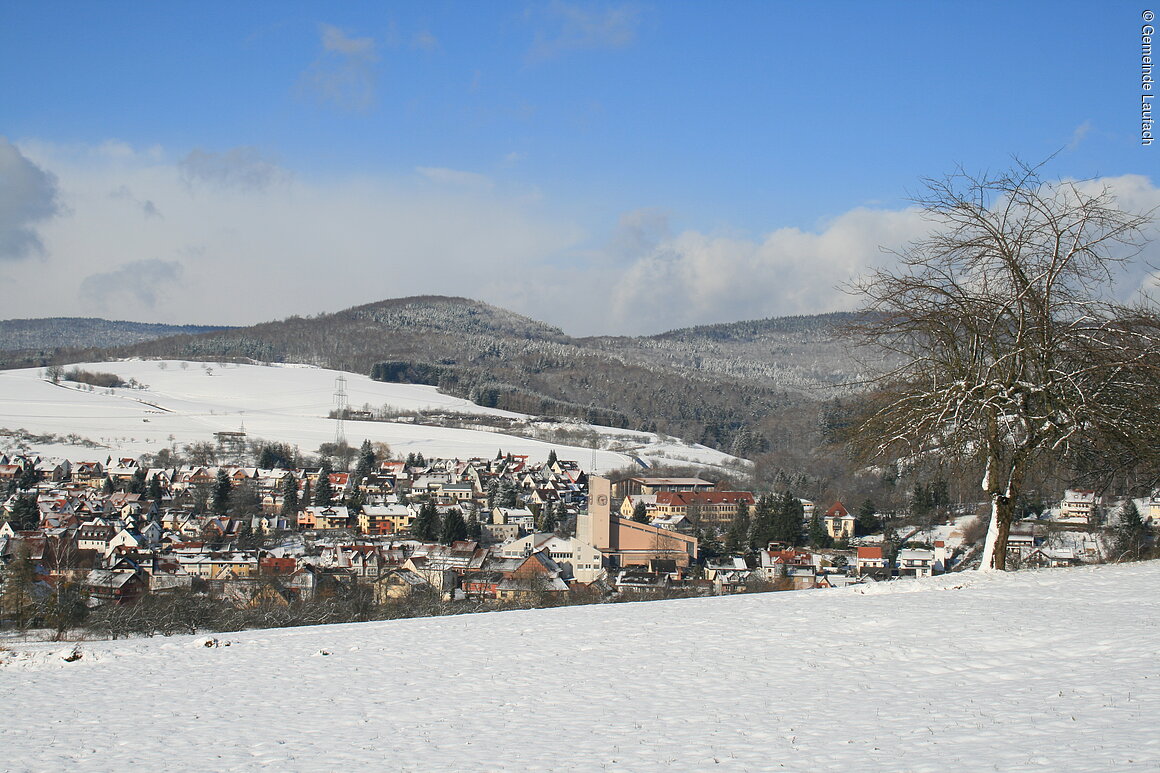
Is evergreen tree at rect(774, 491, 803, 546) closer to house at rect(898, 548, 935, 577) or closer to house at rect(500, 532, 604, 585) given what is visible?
house at rect(898, 548, 935, 577)

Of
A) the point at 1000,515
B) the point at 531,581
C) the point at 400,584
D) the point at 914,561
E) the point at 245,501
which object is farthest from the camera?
the point at 245,501

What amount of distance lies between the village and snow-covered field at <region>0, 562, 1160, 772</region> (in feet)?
23.1

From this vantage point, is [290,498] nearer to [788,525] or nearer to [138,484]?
[138,484]

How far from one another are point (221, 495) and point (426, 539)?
20.1 m

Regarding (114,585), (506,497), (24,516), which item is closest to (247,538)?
(24,516)

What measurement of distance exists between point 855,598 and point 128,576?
2060 centimetres

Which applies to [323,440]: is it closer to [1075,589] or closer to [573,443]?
[573,443]

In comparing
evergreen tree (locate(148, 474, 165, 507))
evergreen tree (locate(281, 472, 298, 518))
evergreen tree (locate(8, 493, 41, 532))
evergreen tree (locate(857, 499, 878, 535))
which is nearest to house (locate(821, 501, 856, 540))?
evergreen tree (locate(857, 499, 878, 535))

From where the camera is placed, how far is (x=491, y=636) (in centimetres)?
1320

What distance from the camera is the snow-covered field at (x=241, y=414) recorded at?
10706 centimetres

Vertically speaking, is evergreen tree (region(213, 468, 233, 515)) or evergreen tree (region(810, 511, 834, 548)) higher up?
evergreen tree (region(213, 468, 233, 515))

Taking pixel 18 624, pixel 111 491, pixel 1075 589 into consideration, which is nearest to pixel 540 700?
pixel 1075 589

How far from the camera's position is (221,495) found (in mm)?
63719

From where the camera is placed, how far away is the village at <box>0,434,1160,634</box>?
24516 mm
